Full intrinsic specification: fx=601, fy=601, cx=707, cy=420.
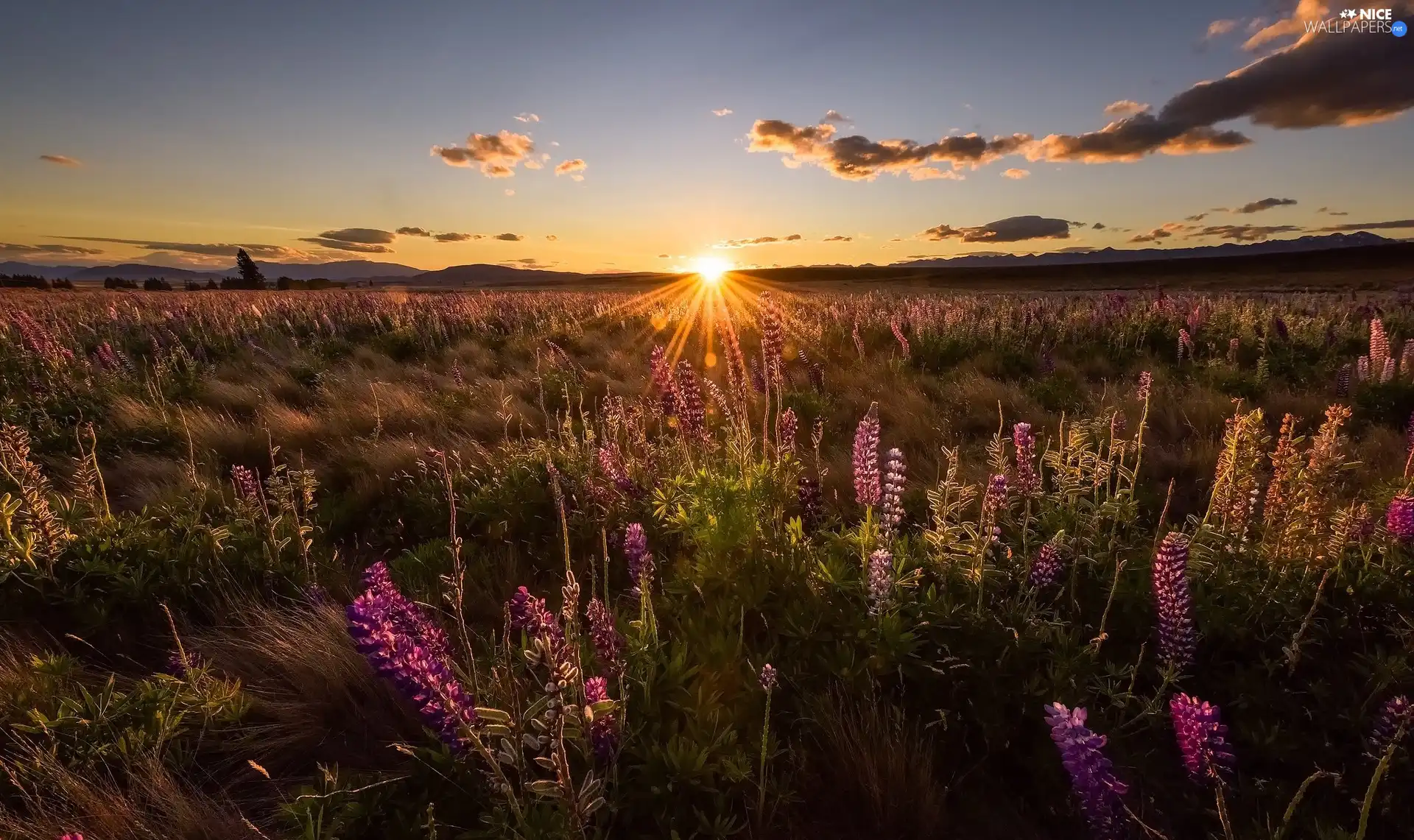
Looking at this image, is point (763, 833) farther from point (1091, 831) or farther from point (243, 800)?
point (243, 800)

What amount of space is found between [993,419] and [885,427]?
118 cm

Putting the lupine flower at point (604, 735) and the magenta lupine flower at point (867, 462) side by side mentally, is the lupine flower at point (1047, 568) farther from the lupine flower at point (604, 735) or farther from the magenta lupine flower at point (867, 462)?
the lupine flower at point (604, 735)

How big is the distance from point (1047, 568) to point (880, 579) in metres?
0.93

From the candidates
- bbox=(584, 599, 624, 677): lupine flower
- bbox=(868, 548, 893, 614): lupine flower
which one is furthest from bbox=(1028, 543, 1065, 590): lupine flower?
bbox=(584, 599, 624, 677): lupine flower

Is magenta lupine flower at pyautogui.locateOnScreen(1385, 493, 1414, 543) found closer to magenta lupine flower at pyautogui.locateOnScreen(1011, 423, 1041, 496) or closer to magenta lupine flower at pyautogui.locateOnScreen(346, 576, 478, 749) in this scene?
magenta lupine flower at pyautogui.locateOnScreen(1011, 423, 1041, 496)

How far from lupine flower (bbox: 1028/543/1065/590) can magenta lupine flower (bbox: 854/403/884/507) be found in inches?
32.7

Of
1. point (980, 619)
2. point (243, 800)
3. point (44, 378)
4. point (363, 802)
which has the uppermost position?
point (44, 378)

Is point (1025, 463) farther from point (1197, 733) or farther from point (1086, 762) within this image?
point (1086, 762)

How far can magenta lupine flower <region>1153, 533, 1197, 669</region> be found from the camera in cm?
228

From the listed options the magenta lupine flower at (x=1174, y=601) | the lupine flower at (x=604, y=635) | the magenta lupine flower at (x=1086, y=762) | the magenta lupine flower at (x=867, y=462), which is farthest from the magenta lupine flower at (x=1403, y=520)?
the lupine flower at (x=604, y=635)

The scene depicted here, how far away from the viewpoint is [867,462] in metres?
2.65

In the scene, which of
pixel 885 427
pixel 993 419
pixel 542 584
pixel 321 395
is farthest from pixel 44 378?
pixel 993 419

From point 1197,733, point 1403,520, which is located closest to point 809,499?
point 1197,733

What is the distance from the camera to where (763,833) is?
212cm
